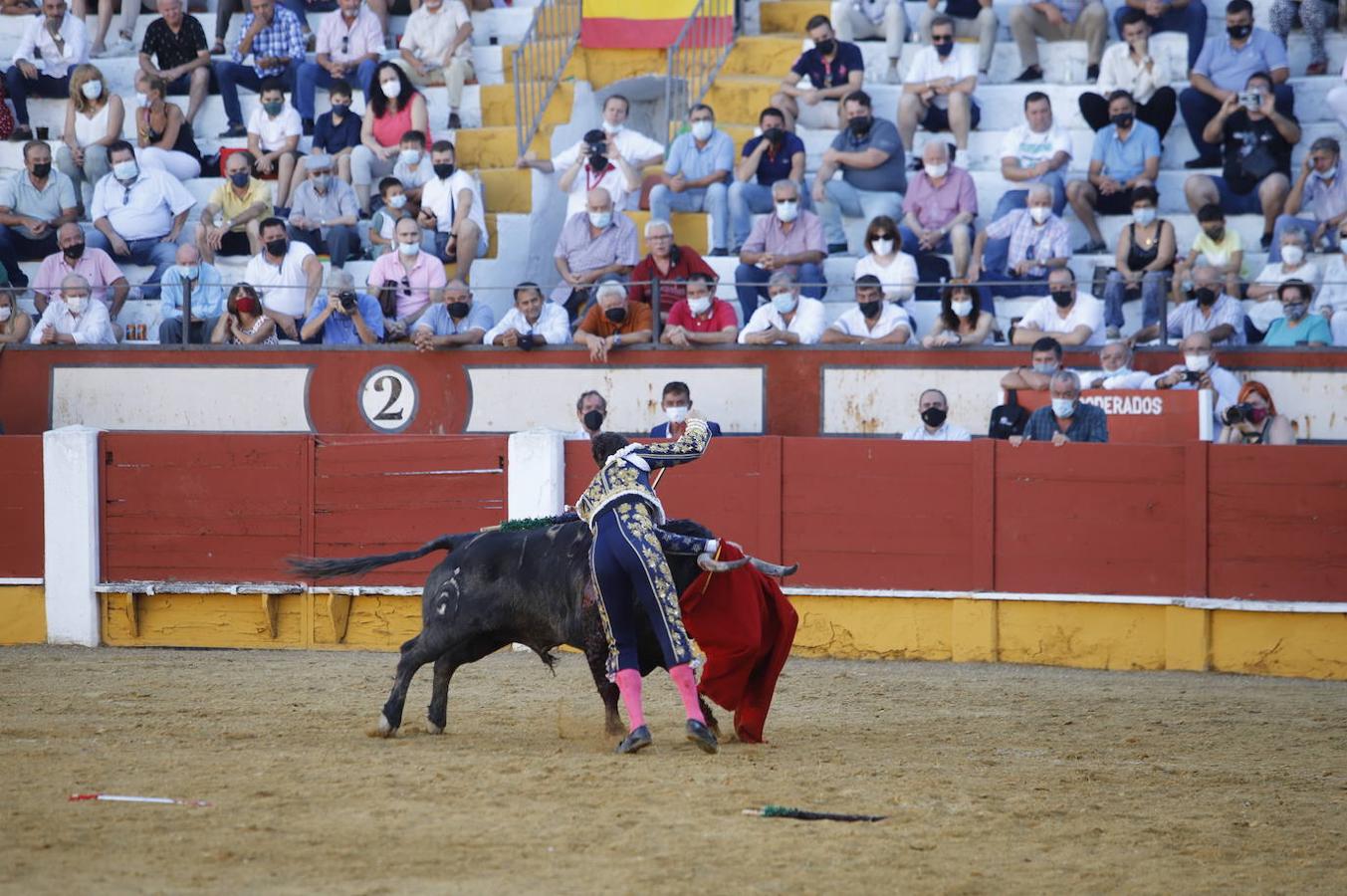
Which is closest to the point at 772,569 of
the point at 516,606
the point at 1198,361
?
the point at 516,606

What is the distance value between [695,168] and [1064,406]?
383 centimetres

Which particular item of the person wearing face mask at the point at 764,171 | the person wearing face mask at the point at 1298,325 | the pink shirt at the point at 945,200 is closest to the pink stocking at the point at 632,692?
the person wearing face mask at the point at 1298,325

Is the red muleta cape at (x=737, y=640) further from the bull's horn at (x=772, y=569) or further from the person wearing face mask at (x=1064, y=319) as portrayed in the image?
the person wearing face mask at (x=1064, y=319)

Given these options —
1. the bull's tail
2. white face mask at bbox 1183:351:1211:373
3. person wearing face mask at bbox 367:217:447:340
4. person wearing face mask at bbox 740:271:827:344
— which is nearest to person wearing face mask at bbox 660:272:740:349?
person wearing face mask at bbox 740:271:827:344

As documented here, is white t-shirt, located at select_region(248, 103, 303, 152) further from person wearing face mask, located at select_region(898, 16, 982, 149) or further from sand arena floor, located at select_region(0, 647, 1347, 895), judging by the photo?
sand arena floor, located at select_region(0, 647, 1347, 895)

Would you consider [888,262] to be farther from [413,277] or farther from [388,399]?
[388,399]

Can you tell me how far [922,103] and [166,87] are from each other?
5792 mm

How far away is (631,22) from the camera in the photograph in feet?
48.1

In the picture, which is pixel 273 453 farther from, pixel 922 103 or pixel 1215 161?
pixel 1215 161

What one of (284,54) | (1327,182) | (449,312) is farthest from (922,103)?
(284,54)

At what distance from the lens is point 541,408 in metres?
11.7

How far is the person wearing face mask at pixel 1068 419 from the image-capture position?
32.7 ft

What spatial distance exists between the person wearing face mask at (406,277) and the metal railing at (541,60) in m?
1.84

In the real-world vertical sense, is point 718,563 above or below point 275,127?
below
